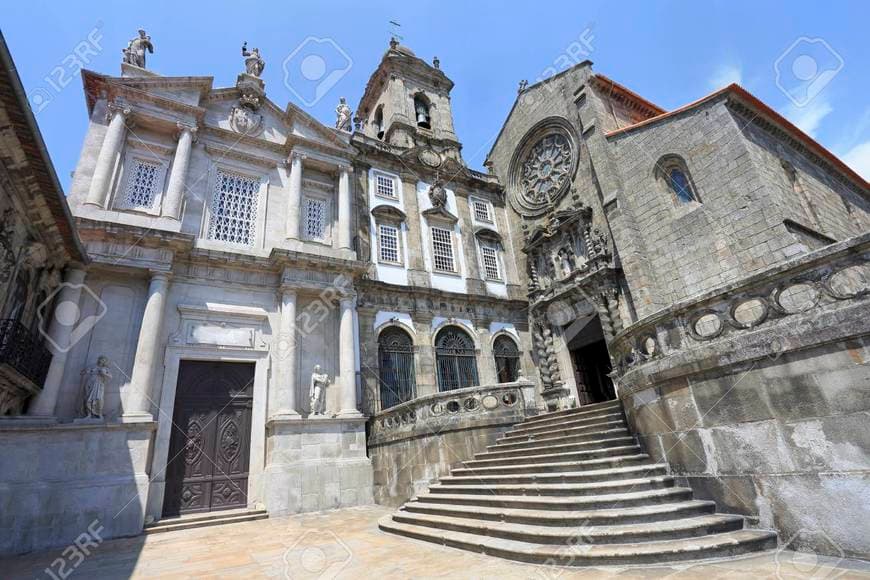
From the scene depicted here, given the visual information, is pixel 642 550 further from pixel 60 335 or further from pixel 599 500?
pixel 60 335

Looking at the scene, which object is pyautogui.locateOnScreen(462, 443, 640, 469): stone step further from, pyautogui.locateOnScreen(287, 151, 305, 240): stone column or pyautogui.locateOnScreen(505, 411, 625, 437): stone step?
pyautogui.locateOnScreen(287, 151, 305, 240): stone column

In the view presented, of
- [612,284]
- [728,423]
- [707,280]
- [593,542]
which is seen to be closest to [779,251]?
[707,280]

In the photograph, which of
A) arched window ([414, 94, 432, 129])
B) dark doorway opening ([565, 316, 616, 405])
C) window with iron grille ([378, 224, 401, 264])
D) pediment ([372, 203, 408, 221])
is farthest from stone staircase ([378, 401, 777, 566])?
arched window ([414, 94, 432, 129])

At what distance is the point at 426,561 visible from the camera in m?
5.39

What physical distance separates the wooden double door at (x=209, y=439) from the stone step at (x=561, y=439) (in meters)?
7.46

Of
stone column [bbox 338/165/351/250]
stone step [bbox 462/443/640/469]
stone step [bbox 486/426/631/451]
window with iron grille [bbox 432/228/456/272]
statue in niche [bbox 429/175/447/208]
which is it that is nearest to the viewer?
stone step [bbox 462/443/640/469]

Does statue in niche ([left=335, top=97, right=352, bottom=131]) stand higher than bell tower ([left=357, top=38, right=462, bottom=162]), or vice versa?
bell tower ([left=357, top=38, right=462, bottom=162])

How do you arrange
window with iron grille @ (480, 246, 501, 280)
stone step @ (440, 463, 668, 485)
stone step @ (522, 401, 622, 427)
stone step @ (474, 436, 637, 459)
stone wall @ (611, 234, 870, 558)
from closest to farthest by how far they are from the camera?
stone wall @ (611, 234, 870, 558), stone step @ (440, 463, 668, 485), stone step @ (474, 436, 637, 459), stone step @ (522, 401, 622, 427), window with iron grille @ (480, 246, 501, 280)

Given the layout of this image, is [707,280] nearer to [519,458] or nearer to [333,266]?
[519,458]

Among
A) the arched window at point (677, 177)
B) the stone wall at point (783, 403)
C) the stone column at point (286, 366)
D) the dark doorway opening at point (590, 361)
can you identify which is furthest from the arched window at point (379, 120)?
the stone wall at point (783, 403)

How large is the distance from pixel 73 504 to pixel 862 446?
13771 millimetres

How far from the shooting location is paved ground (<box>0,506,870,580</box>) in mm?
4090

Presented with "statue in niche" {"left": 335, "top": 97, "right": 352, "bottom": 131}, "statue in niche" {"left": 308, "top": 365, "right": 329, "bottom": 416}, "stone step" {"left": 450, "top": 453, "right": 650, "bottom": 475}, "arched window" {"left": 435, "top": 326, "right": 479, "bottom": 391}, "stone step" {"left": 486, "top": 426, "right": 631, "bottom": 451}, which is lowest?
"stone step" {"left": 450, "top": 453, "right": 650, "bottom": 475}

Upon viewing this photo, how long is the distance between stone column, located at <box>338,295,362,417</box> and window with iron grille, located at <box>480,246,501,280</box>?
7.70m
